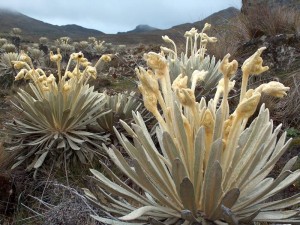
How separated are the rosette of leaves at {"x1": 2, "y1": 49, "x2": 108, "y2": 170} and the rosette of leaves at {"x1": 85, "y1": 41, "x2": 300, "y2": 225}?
203 cm

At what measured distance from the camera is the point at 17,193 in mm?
3877

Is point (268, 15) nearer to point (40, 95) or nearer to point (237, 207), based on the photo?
point (40, 95)

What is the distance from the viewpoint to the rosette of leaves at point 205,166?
1916 millimetres

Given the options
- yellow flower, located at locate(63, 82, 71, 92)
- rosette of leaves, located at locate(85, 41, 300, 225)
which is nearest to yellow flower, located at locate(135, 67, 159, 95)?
rosette of leaves, located at locate(85, 41, 300, 225)

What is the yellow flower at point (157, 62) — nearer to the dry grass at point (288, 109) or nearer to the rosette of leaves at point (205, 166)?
the rosette of leaves at point (205, 166)

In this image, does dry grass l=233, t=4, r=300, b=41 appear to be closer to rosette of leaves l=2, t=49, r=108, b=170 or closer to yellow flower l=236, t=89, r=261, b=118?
rosette of leaves l=2, t=49, r=108, b=170

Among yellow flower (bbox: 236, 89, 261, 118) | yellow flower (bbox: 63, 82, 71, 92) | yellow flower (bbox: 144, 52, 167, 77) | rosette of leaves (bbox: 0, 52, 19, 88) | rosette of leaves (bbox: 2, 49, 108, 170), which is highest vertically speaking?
yellow flower (bbox: 144, 52, 167, 77)

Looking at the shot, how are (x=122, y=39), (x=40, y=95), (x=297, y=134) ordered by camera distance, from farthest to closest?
(x=122, y=39) → (x=40, y=95) → (x=297, y=134)

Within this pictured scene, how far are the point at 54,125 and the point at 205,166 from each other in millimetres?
2498

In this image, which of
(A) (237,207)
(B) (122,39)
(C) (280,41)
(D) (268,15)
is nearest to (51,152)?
(A) (237,207)

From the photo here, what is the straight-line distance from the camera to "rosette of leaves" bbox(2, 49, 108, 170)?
13.7ft

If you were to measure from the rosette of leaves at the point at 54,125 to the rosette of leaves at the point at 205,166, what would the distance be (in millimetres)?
2033

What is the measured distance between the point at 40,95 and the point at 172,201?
282 centimetres

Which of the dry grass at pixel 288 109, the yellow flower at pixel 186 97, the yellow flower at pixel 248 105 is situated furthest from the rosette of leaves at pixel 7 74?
the yellow flower at pixel 248 105
